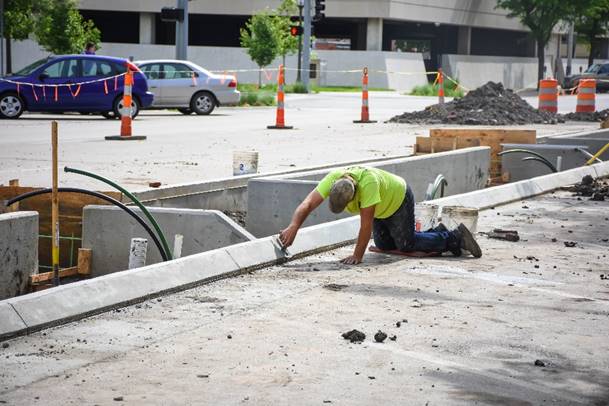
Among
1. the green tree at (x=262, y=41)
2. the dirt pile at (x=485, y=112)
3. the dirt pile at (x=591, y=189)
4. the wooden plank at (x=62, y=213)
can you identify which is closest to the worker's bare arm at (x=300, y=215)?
the wooden plank at (x=62, y=213)

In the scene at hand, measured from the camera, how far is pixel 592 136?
23516mm

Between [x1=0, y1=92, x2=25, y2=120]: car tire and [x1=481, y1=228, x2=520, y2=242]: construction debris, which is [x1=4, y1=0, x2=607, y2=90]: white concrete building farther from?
[x1=481, y1=228, x2=520, y2=242]: construction debris

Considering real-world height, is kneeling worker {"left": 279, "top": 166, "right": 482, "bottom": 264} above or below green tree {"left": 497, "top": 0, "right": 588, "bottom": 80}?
below

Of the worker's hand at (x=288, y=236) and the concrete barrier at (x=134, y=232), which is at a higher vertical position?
the worker's hand at (x=288, y=236)

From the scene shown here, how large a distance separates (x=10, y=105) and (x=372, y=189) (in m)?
19.0

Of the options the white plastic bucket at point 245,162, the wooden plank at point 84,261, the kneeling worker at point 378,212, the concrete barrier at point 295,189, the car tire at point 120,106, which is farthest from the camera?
the car tire at point 120,106

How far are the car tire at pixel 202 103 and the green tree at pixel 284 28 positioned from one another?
28102 mm

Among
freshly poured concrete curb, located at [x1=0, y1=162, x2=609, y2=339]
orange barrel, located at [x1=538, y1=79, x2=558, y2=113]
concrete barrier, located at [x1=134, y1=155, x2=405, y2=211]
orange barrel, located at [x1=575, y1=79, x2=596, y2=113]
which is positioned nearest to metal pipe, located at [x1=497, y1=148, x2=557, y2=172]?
concrete barrier, located at [x1=134, y1=155, x2=405, y2=211]

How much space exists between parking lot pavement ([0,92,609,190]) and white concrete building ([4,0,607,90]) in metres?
32.5

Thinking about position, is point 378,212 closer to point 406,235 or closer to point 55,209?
point 406,235

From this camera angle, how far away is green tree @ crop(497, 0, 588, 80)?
66750 millimetres

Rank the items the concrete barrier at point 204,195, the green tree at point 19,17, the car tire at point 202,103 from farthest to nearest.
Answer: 1. the green tree at point 19,17
2. the car tire at point 202,103
3. the concrete barrier at point 204,195

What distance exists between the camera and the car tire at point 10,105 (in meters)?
26.7

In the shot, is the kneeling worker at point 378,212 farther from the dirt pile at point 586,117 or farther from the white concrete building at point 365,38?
the white concrete building at point 365,38
